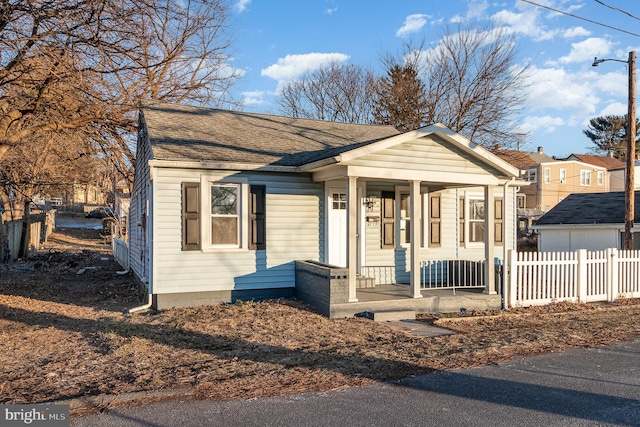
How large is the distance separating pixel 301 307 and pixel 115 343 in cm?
386

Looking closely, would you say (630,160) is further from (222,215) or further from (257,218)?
(222,215)

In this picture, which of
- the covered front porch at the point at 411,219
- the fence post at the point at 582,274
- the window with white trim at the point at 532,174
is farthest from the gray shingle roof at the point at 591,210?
the window with white trim at the point at 532,174

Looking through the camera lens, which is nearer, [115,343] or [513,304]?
[115,343]

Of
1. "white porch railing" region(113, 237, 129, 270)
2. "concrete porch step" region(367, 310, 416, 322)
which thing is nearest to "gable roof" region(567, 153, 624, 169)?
"white porch railing" region(113, 237, 129, 270)

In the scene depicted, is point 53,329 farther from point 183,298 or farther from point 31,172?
point 31,172

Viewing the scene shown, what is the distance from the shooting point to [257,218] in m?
10.5

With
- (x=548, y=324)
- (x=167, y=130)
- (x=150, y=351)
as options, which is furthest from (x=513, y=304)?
(x=167, y=130)

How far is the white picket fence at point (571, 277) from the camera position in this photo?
10680 mm

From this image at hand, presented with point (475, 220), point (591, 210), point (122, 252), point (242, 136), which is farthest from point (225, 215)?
point (591, 210)

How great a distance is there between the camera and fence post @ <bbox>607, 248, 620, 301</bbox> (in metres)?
11.8

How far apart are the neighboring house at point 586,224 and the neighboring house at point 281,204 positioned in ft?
54.7

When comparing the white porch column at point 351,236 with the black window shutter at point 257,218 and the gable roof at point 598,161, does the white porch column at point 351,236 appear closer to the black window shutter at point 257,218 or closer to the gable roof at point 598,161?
the black window shutter at point 257,218

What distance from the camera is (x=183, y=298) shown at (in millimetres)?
9875

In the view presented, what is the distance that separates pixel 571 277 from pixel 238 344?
8.15 meters
